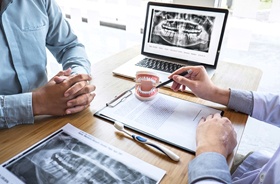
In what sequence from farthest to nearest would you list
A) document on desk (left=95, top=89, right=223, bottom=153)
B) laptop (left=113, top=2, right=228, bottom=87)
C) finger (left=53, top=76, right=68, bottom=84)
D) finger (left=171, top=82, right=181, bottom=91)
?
1. laptop (left=113, top=2, right=228, bottom=87)
2. finger (left=171, top=82, right=181, bottom=91)
3. finger (left=53, top=76, right=68, bottom=84)
4. document on desk (left=95, top=89, right=223, bottom=153)

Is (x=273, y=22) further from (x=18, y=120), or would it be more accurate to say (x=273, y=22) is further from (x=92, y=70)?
(x=18, y=120)

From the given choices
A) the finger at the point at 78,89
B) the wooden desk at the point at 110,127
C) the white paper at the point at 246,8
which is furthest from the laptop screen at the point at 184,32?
the white paper at the point at 246,8

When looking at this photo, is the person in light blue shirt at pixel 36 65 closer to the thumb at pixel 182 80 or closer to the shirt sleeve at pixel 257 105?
the thumb at pixel 182 80

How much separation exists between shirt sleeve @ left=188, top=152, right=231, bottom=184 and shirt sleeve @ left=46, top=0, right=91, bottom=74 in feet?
2.02

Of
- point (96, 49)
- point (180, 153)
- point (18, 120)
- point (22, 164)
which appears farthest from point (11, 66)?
point (96, 49)

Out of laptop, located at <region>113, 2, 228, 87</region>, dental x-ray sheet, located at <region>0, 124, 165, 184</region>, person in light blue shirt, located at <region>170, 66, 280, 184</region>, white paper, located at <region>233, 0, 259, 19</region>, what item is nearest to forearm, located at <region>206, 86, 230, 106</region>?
person in light blue shirt, located at <region>170, 66, 280, 184</region>

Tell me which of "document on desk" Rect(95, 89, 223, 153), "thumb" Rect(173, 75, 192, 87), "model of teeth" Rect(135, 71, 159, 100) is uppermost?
"thumb" Rect(173, 75, 192, 87)

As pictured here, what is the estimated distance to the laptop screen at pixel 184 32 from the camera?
39.8 inches

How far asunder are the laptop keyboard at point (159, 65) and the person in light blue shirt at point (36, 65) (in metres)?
0.25

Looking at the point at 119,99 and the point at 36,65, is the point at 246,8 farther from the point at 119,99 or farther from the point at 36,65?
the point at 36,65

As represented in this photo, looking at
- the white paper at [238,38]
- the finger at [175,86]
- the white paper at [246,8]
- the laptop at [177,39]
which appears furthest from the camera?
the white paper at [238,38]

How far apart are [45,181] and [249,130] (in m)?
1.55

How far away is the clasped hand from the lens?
28.3 inches

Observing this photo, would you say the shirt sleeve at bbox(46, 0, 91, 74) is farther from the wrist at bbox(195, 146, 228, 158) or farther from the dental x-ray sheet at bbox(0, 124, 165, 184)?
the wrist at bbox(195, 146, 228, 158)
